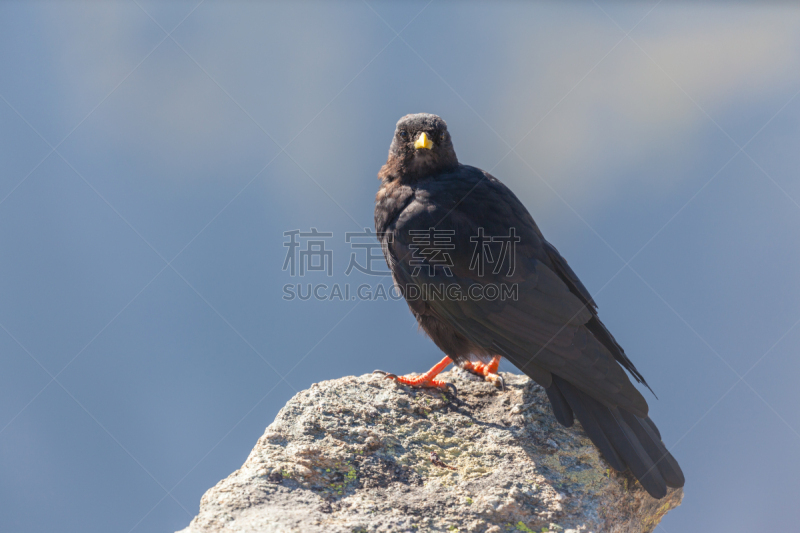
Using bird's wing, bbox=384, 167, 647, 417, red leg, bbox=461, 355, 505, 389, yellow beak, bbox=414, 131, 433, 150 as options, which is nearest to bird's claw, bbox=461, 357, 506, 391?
red leg, bbox=461, 355, 505, 389

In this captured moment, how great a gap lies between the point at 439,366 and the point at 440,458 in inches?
39.7

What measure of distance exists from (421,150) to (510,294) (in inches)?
60.0

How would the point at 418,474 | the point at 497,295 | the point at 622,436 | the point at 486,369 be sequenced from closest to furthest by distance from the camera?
Result: 1. the point at 418,474
2. the point at 622,436
3. the point at 497,295
4. the point at 486,369

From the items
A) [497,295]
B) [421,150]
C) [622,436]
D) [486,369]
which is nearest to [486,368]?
[486,369]

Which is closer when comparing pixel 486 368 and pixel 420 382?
pixel 420 382

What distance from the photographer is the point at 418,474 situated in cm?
344

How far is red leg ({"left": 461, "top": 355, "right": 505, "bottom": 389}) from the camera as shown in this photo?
4.63 m

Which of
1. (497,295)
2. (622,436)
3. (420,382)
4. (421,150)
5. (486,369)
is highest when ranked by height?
(421,150)

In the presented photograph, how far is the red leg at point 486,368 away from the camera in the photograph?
4.63m

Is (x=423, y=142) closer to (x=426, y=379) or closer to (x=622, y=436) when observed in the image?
(x=426, y=379)

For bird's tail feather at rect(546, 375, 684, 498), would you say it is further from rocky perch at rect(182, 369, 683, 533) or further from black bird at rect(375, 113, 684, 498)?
rocky perch at rect(182, 369, 683, 533)

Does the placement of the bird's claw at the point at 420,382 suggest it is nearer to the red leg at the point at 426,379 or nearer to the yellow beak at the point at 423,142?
the red leg at the point at 426,379

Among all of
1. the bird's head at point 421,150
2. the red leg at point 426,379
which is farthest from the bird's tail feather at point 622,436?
the bird's head at point 421,150

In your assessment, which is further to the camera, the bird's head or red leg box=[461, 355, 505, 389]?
the bird's head
